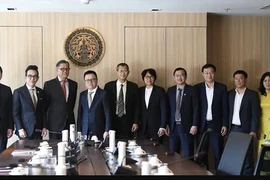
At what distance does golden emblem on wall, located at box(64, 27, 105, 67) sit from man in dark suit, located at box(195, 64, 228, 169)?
6.36ft

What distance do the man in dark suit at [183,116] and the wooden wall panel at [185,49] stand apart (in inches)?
28.0

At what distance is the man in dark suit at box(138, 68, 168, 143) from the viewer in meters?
6.76

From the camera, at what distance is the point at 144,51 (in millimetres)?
7512

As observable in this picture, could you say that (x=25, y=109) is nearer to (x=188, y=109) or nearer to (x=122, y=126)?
(x=122, y=126)

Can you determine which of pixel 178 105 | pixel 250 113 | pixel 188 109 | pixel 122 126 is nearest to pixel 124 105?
pixel 122 126

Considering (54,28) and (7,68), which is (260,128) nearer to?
(54,28)

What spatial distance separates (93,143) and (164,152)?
99cm

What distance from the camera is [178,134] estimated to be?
267 inches

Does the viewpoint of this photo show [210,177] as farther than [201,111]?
No

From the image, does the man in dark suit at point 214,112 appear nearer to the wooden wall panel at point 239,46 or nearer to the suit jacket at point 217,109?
the suit jacket at point 217,109

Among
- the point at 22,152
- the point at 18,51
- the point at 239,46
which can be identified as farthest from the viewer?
the point at 239,46

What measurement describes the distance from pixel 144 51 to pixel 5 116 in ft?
8.80

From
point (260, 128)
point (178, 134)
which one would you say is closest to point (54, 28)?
point (178, 134)

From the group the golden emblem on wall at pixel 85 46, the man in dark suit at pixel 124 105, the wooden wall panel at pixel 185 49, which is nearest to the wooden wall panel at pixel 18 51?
the golden emblem on wall at pixel 85 46
